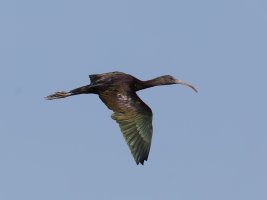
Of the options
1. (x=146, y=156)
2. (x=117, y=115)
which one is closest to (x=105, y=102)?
(x=117, y=115)

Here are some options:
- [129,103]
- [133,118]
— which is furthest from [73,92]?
[133,118]

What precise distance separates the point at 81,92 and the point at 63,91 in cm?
172

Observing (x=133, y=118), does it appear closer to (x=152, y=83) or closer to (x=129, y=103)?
(x=129, y=103)

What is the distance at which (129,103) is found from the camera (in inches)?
1248

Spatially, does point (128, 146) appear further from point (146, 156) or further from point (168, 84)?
point (168, 84)

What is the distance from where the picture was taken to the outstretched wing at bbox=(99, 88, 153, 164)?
30.0m

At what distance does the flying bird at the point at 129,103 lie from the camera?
99.1ft

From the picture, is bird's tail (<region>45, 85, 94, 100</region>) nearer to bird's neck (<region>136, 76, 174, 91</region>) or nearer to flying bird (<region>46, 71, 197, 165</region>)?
flying bird (<region>46, 71, 197, 165</region>)

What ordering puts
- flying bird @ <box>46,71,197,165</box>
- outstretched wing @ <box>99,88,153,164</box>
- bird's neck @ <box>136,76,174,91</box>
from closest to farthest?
outstretched wing @ <box>99,88,153,164</box>
flying bird @ <box>46,71,197,165</box>
bird's neck @ <box>136,76,174,91</box>

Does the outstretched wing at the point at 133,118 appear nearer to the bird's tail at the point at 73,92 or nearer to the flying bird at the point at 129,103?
the flying bird at the point at 129,103

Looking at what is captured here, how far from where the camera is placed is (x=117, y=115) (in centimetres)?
3111

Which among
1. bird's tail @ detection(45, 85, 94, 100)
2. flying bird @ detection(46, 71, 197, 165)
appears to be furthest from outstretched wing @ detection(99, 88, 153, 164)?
bird's tail @ detection(45, 85, 94, 100)

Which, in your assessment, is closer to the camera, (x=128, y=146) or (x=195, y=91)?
(x=128, y=146)

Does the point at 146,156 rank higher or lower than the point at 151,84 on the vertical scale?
lower
